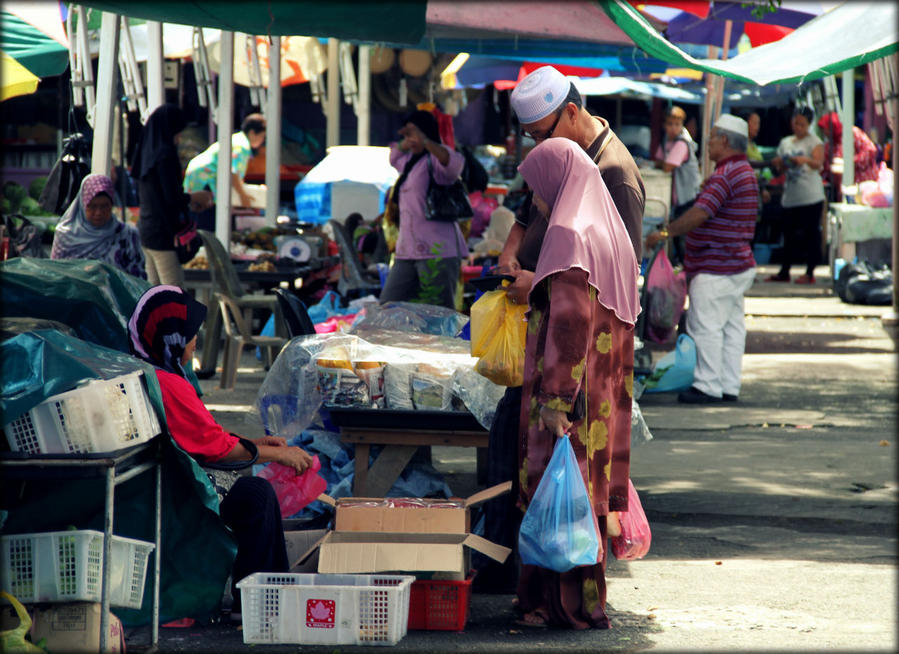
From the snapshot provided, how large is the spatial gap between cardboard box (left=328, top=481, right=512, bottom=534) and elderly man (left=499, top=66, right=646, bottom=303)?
35.4 inches

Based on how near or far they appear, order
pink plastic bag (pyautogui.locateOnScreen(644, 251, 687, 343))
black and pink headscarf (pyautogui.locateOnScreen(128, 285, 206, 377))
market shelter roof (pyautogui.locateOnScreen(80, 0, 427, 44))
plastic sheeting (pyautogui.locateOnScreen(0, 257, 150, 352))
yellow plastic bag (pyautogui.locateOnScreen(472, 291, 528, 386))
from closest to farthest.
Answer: black and pink headscarf (pyautogui.locateOnScreen(128, 285, 206, 377)) < yellow plastic bag (pyautogui.locateOnScreen(472, 291, 528, 386)) < plastic sheeting (pyautogui.locateOnScreen(0, 257, 150, 352)) < market shelter roof (pyautogui.locateOnScreen(80, 0, 427, 44)) < pink plastic bag (pyautogui.locateOnScreen(644, 251, 687, 343))

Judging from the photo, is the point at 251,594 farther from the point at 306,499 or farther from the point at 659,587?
the point at 659,587

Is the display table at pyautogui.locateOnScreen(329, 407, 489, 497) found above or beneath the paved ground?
above

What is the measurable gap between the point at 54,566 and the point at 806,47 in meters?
5.87

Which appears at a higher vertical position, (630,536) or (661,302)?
(661,302)

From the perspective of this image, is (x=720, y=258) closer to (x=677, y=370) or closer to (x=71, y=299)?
(x=677, y=370)

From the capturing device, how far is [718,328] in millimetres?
9719

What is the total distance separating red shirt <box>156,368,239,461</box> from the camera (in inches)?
171

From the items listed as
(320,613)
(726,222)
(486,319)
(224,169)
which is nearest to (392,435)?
(486,319)

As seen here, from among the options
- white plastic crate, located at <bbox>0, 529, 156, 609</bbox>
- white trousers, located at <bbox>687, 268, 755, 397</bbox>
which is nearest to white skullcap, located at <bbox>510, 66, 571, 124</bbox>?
white plastic crate, located at <bbox>0, 529, 156, 609</bbox>

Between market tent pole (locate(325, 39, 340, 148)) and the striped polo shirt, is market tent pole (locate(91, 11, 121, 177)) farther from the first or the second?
market tent pole (locate(325, 39, 340, 148))

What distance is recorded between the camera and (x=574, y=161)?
450 centimetres

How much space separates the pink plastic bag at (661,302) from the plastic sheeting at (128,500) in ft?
18.3

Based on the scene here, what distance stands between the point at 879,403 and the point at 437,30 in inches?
178
